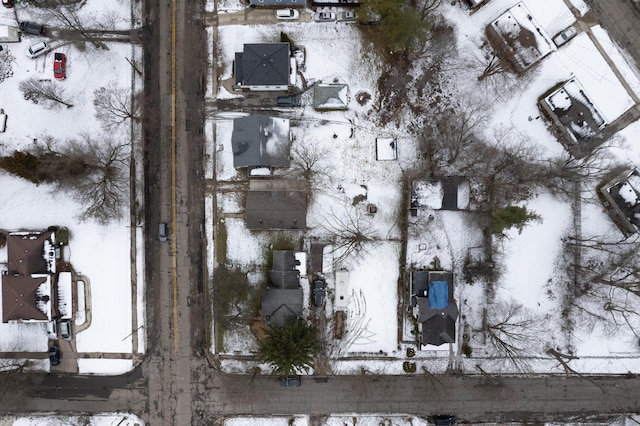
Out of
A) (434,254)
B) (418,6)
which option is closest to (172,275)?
(434,254)

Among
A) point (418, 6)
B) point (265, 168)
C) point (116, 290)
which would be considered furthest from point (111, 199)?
point (418, 6)

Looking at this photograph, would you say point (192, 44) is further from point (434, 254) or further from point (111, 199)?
point (434, 254)

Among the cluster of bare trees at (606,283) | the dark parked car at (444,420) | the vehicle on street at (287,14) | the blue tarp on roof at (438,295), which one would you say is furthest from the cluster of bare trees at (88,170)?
the cluster of bare trees at (606,283)

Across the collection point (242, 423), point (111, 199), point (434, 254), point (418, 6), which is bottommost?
point (242, 423)

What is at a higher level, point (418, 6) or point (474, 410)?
point (418, 6)

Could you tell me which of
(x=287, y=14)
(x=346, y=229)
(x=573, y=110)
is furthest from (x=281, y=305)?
(x=573, y=110)

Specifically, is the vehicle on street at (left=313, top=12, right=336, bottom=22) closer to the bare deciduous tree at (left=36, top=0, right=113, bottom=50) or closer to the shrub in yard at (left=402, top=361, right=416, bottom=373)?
the bare deciduous tree at (left=36, top=0, right=113, bottom=50)
